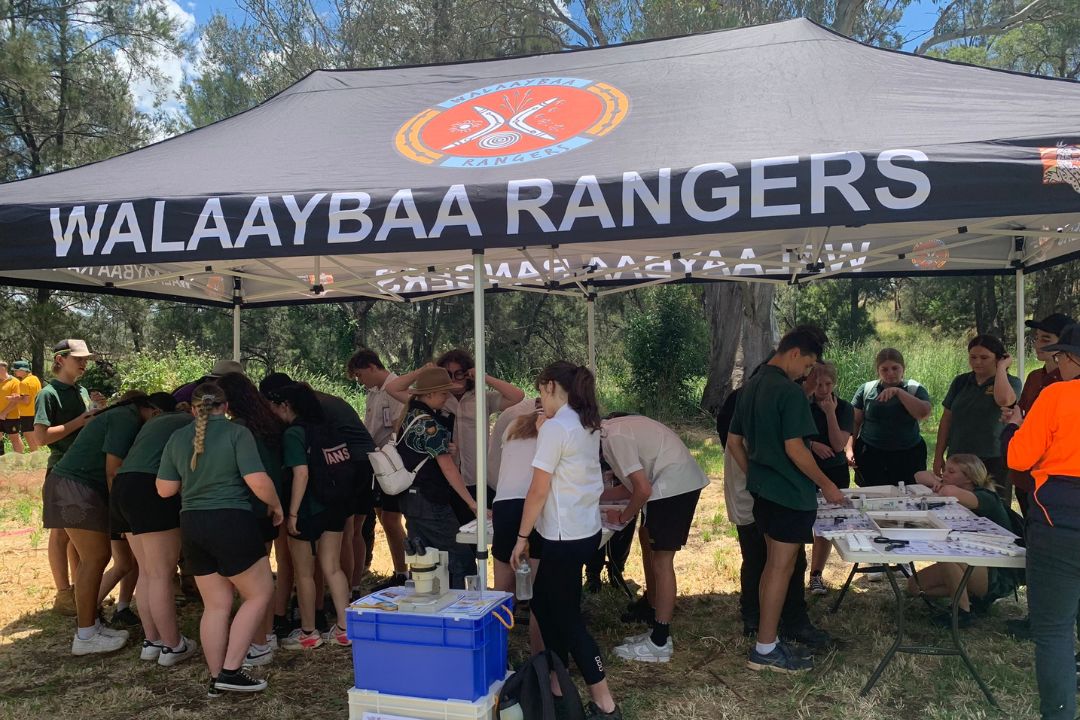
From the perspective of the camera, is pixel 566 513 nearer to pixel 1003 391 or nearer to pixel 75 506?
pixel 75 506

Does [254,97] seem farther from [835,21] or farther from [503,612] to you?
[503,612]

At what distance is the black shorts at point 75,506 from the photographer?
161 inches

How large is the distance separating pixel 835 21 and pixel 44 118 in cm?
1457

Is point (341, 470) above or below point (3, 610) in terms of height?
above

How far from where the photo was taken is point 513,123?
3.54m

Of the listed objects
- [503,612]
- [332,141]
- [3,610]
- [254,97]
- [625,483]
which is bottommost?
[3,610]

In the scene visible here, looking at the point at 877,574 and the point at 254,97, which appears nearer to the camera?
the point at 877,574

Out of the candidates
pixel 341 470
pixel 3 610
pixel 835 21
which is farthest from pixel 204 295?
pixel 835 21

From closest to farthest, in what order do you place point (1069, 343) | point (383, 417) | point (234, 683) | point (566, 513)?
point (1069, 343) < point (566, 513) < point (234, 683) < point (383, 417)

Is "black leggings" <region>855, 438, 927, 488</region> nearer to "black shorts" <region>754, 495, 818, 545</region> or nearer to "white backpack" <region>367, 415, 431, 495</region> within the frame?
"black shorts" <region>754, 495, 818, 545</region>

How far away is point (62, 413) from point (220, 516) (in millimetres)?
1964

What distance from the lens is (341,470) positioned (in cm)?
394

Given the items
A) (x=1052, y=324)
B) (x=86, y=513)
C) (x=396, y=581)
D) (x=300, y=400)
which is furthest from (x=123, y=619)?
(x=1052, y=324)

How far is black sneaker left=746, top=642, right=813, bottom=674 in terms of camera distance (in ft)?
12.1
